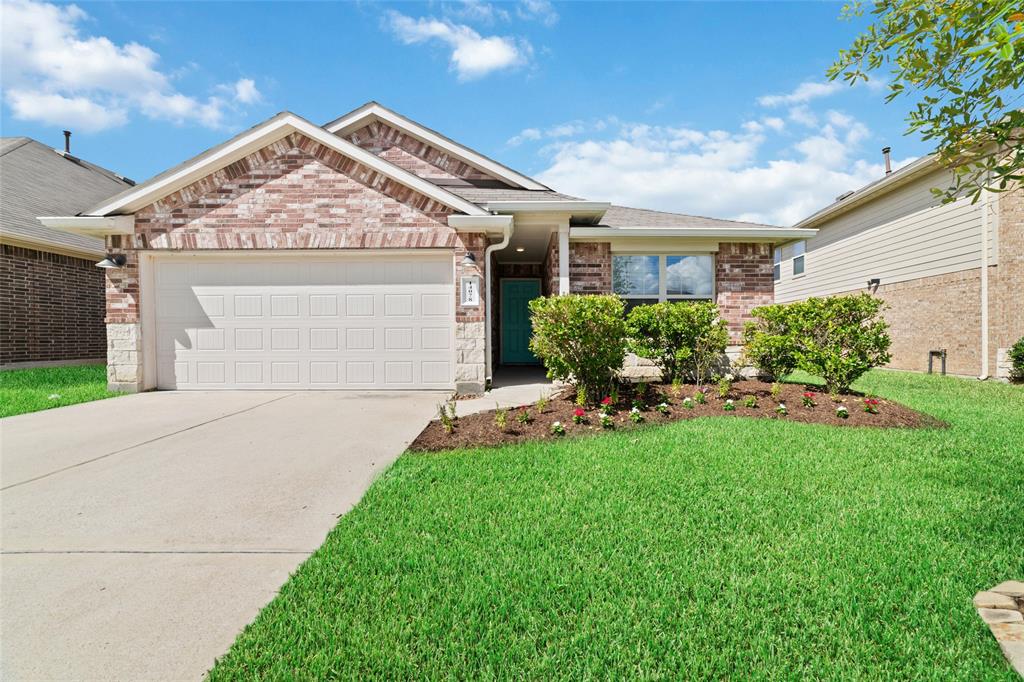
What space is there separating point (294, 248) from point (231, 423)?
11.4 ft

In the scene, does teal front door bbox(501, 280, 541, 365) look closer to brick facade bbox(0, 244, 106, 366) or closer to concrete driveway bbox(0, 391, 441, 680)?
concrete driveway bbox(0, 391, 441, 680)

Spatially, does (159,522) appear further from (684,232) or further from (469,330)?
(684,232)

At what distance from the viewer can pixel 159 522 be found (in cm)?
321

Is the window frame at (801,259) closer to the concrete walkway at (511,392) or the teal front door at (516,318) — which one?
the teal front door at (516,318)

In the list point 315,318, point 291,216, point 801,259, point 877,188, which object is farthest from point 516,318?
point 801,259

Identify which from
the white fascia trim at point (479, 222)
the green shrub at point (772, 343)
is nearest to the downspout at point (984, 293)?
the green shrub at point (772, 343)

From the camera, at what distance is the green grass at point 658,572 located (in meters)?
1.86

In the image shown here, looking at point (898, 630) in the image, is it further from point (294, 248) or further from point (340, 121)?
point (340, 121)

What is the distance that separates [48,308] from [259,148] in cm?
842

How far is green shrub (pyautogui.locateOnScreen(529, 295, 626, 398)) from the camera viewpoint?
236 inches

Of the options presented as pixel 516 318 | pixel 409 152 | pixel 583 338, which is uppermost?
pixel 409 152

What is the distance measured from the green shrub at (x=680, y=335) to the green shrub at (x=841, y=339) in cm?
117

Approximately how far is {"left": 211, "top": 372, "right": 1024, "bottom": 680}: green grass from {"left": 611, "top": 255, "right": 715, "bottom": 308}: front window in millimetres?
5830

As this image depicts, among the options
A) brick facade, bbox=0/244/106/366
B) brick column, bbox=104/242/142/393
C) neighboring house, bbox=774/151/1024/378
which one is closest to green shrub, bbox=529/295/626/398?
neighboring house, bbox=774/151/1024/378
